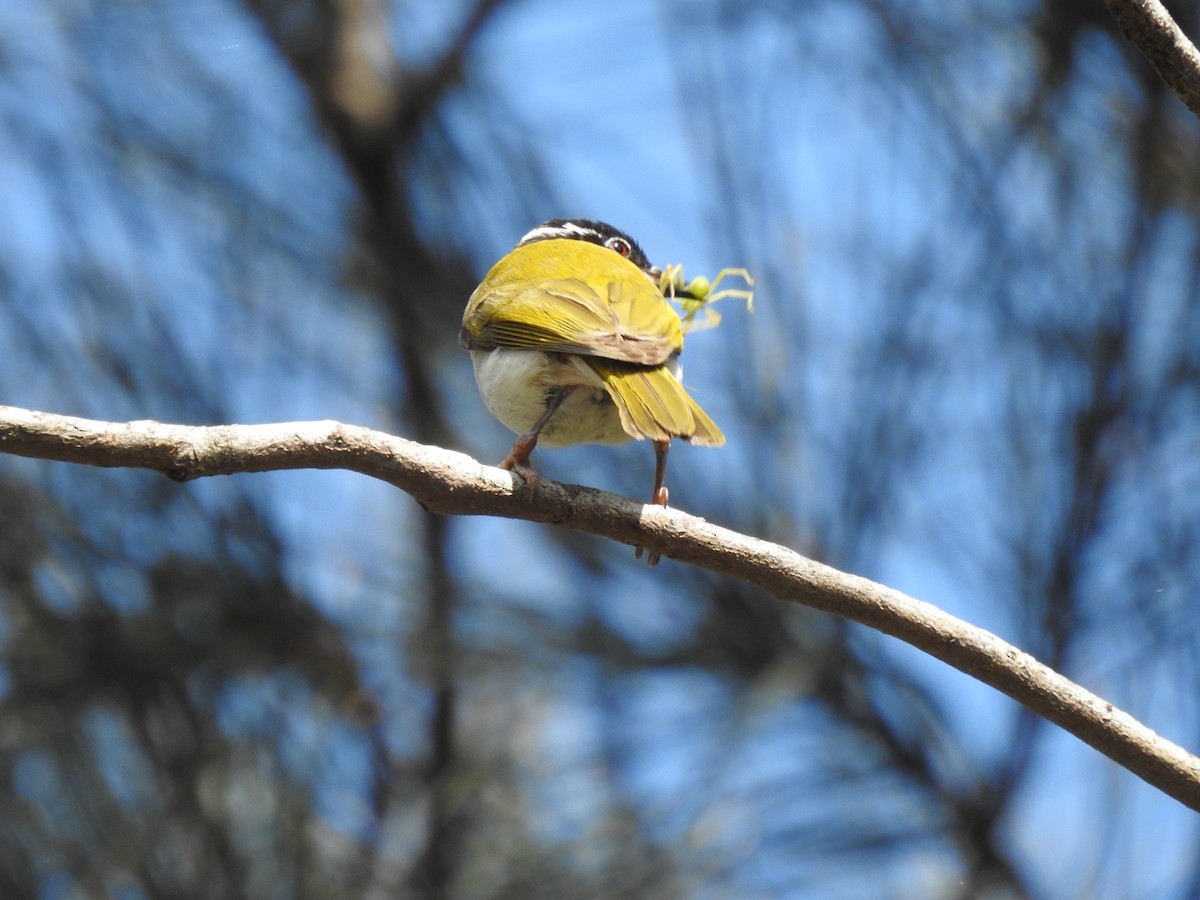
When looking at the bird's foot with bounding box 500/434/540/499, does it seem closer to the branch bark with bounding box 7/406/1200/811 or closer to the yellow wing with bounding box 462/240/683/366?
the branch bark with bounding box 7/406/1200/811

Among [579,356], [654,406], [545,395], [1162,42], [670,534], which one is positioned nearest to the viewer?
[1162,42]

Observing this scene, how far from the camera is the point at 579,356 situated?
2.52m

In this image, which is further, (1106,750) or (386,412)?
(386,412)

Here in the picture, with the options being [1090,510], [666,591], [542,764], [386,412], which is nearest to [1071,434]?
[1090,510]

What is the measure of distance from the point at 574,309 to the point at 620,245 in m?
1.00

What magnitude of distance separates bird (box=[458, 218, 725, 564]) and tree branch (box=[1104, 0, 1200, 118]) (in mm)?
883

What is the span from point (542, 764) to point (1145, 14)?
8.58 feet

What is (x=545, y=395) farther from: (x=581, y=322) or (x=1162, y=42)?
(x=1162, y=42)

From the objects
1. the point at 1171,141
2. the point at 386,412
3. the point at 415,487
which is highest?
the point at 1171,141

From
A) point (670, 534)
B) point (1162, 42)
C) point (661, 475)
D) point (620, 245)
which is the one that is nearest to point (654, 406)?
point (661, 475)

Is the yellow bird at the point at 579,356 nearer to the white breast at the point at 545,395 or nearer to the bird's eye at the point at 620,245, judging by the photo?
the white breast at the point at 545,395

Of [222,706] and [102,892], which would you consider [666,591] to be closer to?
[222,706]

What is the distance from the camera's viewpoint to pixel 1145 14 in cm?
178

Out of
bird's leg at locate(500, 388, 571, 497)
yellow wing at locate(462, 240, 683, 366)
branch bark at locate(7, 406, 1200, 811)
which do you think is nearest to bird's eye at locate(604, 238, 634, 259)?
yellow wing at locate(462, 240, 683, 366)
